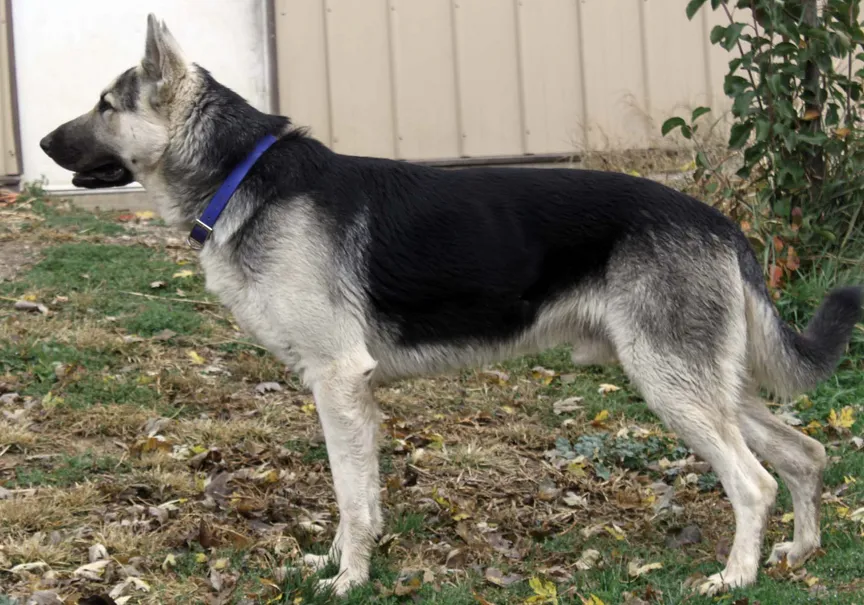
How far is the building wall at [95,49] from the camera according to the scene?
349 inches

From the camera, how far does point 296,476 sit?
515cm

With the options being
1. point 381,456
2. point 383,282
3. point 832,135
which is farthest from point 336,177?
point 832,135

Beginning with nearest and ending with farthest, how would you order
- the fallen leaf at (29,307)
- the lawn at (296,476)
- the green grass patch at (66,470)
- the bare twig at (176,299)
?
the lawn at (296,476), the green grass patch at (66,470), the fallen leaf at (29,307), the bare twig at (176,299)

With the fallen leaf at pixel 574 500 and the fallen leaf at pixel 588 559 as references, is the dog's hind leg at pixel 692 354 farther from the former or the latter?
the fallen leaf at pixel 574 500

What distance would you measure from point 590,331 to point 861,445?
2000 millimetres

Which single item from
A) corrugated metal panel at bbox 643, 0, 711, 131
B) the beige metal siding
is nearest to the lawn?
the beige metal siding

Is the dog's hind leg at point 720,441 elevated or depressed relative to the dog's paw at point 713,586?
elevated

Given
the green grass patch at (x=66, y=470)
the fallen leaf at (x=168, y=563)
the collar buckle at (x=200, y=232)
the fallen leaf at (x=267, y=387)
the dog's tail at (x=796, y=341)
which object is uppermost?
the collar buckle at (x=200, y=232)

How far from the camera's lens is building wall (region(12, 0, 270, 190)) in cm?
887

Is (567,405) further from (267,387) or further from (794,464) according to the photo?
(794,464)

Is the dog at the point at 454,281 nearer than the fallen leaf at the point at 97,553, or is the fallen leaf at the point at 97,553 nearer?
the fallen leaf at the point at 97,553

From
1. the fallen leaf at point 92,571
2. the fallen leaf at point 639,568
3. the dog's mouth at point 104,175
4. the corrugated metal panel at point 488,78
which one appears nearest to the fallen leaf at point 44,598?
the fallen leaf at point 92,571

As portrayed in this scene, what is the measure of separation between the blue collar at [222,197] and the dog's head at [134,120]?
14.7 inches

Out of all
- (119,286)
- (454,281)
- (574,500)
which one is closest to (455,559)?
(574,500)
